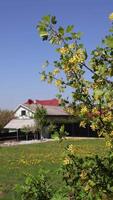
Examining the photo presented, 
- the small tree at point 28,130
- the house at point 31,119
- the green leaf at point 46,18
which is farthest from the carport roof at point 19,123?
the green leaf at point 46,18

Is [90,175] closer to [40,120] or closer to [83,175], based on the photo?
[83,175]

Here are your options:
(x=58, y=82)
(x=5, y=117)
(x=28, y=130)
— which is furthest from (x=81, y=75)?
(x=5, y=117)

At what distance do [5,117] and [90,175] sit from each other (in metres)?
85.5

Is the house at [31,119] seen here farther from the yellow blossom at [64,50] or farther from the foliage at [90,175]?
the yellow blossom at [64,50]

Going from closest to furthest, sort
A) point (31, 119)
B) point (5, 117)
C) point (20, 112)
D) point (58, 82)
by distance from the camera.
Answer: point (58, 82) → point (31, 119) → point (20, 112) → point (5, 117)

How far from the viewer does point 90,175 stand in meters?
5.32

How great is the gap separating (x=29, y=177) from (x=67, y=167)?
108cm

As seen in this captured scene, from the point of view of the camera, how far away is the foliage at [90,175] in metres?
5.25

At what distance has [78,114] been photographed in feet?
17.0

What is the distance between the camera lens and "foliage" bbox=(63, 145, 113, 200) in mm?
5250

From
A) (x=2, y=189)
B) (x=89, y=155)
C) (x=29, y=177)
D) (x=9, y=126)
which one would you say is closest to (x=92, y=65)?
(x=89, y=155)

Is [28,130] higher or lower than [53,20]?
higher

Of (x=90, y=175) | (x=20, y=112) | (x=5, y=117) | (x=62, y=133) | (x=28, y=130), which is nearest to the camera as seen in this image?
(x=90, y=175)

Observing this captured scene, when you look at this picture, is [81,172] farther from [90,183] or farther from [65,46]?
[65,46]
